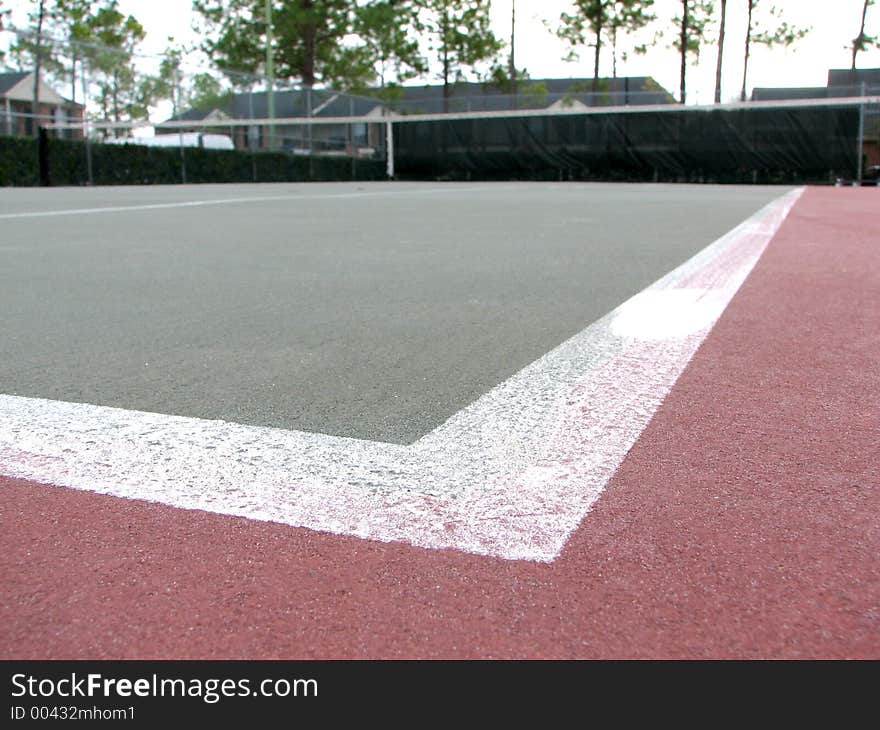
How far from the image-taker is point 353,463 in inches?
87.9

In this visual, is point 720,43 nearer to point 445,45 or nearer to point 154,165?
point 445,45

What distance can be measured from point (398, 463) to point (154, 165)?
28849mm

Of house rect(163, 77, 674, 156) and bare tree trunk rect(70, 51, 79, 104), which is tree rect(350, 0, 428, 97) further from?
bare tree trunk rect(70, 51, 79, 104)

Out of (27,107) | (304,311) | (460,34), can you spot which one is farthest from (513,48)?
(304,311)

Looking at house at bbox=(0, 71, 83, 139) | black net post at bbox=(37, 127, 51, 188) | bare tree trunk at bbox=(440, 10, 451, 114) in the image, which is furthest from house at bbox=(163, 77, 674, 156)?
black net post at bbox=(37, 127, 51, 188)

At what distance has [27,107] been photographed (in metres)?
26.8

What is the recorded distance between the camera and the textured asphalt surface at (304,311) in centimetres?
290

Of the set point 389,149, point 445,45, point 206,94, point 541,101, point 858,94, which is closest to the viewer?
point 858,94

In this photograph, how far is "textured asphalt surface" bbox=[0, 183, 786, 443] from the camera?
2898 millimetres

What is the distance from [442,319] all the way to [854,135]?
34.4 metres

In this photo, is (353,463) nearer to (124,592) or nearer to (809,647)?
(124,592)

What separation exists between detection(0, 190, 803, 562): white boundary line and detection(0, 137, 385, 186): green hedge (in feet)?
78.0

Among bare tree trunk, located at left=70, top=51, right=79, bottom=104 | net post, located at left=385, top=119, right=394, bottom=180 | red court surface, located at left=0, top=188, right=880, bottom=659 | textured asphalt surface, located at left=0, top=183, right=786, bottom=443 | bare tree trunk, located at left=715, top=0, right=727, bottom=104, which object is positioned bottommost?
red court surface, located at left=0, top=188, right=880, bottom=659
